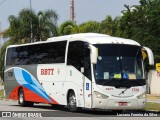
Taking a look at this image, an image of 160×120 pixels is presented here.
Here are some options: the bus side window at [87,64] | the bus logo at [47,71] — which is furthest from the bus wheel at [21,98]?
the bus side window at [87,64]

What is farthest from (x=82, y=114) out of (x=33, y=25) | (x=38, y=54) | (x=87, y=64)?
(x=33, y=25)

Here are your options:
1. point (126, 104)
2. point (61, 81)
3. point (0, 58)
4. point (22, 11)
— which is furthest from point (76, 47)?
point (0, 58)

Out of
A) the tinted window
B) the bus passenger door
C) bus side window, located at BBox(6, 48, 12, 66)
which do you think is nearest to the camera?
the bus passenger door

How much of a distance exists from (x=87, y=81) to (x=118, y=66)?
1435 millimetres

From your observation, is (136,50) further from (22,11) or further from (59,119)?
(22,11)

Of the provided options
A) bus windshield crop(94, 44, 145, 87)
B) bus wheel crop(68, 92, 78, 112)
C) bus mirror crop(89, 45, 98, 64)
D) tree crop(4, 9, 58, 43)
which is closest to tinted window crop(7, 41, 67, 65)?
bus wheel crop(68, 92, 78, 112)

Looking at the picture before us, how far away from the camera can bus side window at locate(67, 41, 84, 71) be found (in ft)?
68.3

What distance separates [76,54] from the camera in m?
21.2

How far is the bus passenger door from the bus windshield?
422 mm

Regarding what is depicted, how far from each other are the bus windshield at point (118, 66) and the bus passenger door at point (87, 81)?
1.39ft

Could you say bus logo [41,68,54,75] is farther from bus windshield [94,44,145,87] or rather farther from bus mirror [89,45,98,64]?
bus mirror [89,45,98,64]

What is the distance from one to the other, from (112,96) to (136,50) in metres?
2.50

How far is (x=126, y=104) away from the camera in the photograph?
19.6 metres

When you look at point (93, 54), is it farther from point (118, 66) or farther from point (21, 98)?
point (21, 98)
